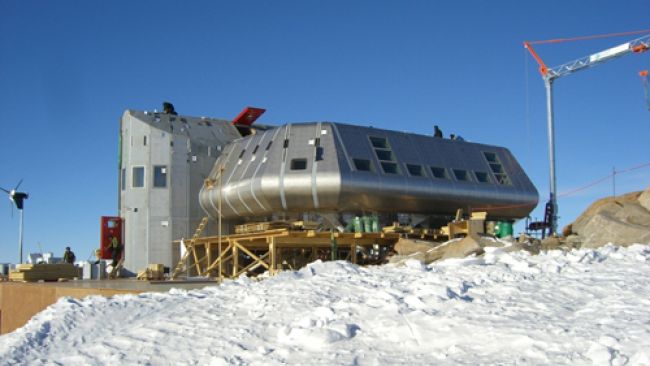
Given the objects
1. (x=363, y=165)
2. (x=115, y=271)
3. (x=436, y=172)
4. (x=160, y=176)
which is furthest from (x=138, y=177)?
(x=436, y=172)

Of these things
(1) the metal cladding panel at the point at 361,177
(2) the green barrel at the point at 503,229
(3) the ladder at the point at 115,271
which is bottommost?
(3) the ladder at the point at 115,271

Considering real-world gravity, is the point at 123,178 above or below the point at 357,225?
above

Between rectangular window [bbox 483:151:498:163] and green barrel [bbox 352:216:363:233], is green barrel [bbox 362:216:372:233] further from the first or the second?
rectangular window [bbox 483:151:498:163]

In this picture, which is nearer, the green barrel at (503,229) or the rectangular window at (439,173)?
the green barrel at (503,229)

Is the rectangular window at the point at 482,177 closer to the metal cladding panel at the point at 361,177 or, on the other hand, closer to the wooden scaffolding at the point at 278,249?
the metal cladding panel at the point at 361,177

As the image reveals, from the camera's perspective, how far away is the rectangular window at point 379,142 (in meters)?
34.9

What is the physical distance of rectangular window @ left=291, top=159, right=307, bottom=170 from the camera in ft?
107

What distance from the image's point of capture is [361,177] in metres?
32.1

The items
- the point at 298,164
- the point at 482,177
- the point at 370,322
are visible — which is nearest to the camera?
the point at 370,322

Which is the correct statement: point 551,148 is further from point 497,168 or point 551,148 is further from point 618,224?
point 618,224

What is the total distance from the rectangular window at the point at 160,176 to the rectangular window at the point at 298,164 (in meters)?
9.46

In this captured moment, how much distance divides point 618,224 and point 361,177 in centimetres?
1428

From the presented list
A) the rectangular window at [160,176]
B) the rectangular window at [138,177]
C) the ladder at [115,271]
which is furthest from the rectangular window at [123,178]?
the ladder at [115,271]

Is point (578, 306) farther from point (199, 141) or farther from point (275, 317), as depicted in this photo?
point (199, 141)
